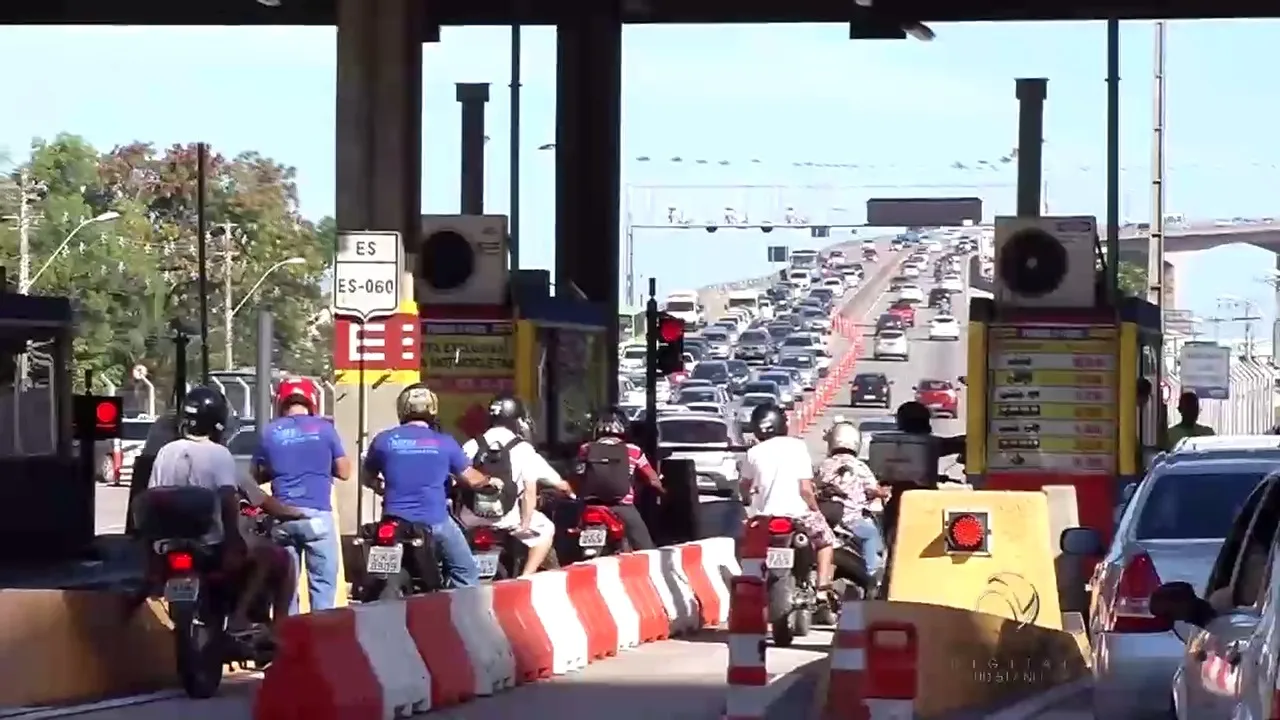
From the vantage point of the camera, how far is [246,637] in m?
14.5

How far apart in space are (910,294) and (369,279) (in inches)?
3947

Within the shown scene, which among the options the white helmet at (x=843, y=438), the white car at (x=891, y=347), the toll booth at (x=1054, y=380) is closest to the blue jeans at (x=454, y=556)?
the white helmet at (x=843, y=438)

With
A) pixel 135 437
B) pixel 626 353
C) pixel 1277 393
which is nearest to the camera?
pixel 135 437

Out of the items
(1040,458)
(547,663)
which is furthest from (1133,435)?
(547,663)

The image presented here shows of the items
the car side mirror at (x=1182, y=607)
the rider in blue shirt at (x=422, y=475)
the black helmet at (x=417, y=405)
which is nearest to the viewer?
the car side mirror at (x=1182, y=607)

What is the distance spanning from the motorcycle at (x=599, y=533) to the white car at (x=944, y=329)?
84907 mm

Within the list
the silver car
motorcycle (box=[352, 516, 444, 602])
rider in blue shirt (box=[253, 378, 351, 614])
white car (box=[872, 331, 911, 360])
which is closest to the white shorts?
motorcycle (box=[352, 516, 444, 602])

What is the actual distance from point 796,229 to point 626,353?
28.5 feet

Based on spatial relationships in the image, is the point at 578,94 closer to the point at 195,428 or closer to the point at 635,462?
the point at 635,462

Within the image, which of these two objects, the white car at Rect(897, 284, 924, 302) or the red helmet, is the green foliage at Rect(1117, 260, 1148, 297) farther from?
the red helmet

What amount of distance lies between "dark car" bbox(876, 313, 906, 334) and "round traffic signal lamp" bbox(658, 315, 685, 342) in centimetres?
6920

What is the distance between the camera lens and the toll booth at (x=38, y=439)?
85.7ft

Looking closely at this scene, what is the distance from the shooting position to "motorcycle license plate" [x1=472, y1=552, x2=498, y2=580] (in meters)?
18.5

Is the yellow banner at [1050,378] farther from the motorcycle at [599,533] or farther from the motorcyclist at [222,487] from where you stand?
the motorcyclist at [222,487]
